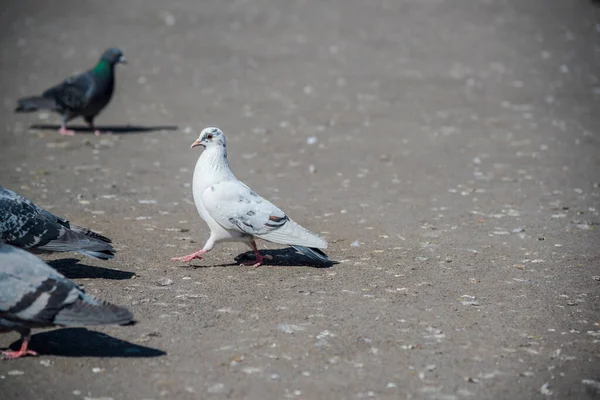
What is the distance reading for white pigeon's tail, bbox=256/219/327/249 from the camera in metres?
6.54

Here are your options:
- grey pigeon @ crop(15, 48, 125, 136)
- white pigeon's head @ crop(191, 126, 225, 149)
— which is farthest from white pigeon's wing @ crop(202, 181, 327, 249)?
grey pigeon @ crop(15, 48, 125, 136)

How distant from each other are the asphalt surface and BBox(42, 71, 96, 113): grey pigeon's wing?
45 cm

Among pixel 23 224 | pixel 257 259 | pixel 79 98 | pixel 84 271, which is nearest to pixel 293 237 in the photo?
pixel 257 259

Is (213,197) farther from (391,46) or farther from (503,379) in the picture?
(391,46)

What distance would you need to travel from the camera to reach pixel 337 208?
8.73 m

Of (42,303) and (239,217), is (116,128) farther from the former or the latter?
(42,303)

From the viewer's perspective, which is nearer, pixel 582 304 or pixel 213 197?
pixel 582 304

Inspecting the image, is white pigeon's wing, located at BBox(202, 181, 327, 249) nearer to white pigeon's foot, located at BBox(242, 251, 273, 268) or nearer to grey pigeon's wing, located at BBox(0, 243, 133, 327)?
white pigeon's foot, located at BBox(242, 251, 273, 268)

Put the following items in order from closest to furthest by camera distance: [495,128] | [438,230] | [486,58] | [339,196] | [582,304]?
[582,304], [438,230], [339,196], [495,128], [486,58]

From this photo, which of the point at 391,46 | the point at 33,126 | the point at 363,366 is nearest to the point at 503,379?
the point at 363,366

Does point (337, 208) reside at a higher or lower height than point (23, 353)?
lower

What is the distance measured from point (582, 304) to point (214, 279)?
2582mm

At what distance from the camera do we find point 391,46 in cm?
1938

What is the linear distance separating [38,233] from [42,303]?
1573mm
